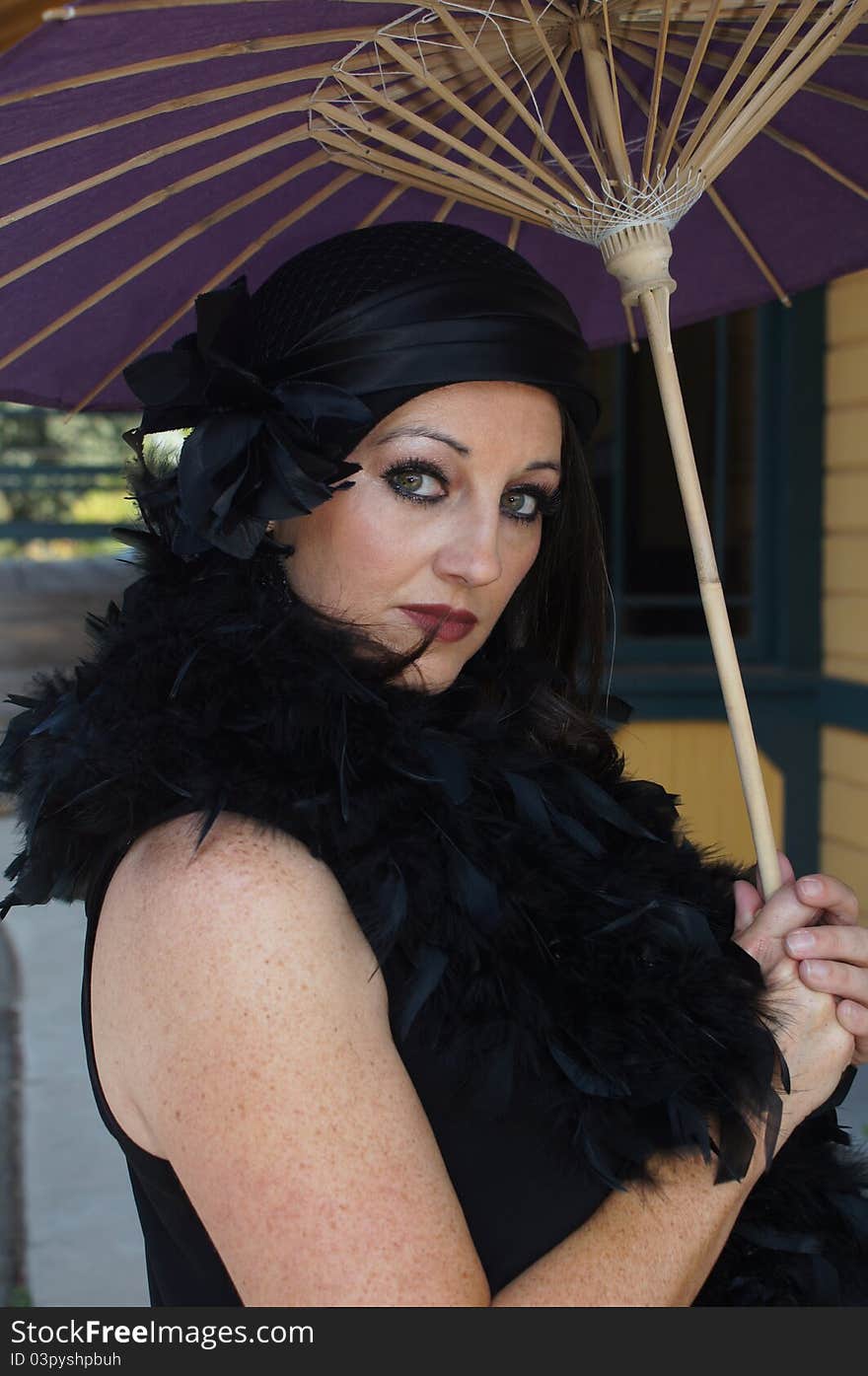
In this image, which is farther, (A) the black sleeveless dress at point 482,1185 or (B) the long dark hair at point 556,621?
(B) the long dark hair at point 556,621

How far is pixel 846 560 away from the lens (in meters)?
4.84

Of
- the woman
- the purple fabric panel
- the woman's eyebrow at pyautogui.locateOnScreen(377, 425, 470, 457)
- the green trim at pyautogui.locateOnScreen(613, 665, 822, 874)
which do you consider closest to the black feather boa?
the woman

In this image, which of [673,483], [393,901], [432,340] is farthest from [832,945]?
[673,483]

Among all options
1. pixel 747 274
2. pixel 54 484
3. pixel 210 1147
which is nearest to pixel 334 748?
pixel 210 1147

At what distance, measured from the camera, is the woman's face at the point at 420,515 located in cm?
159

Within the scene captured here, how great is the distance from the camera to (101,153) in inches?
64.2

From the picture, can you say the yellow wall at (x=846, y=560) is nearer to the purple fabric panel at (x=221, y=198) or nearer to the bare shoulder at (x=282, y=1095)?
the purple fabric panel at (x=221, y=198)

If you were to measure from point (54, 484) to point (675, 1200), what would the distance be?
12864 mm

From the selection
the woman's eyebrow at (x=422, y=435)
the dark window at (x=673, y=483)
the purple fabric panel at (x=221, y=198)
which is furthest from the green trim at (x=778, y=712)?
the woman's eyebrow at (x=422, y=435)

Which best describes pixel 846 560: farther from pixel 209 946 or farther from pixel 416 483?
pixel 209 946

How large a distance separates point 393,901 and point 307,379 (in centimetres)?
62

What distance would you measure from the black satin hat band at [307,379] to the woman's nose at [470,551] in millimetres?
146

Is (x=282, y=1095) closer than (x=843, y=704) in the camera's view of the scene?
Yes

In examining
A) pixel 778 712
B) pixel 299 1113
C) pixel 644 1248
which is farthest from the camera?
pixel 778 712
